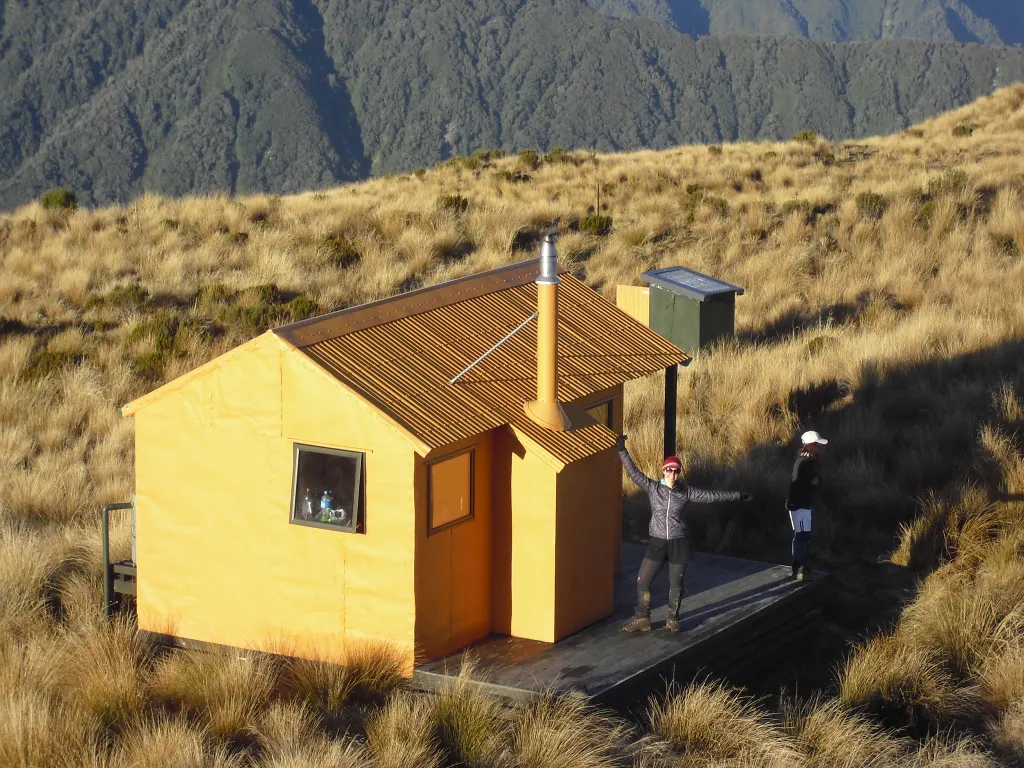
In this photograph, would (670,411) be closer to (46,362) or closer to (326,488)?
(326,488)

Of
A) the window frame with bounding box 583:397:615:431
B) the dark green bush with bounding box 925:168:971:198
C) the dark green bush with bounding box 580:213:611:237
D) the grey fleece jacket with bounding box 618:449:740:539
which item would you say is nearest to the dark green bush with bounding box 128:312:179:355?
the dark green bush with bounding box 580:213:611:237

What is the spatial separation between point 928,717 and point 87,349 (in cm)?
1403

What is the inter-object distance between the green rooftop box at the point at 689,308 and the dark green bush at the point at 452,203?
8.65 m

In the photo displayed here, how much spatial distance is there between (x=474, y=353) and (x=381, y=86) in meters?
145

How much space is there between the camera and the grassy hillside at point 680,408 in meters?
8.70

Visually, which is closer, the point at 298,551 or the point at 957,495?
the point at 298,551

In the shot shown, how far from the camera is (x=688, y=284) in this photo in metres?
18.4

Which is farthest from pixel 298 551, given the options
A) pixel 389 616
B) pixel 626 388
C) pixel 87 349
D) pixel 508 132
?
pixel 508 132

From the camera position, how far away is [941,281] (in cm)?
2180

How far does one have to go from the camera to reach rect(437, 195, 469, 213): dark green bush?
26750mm

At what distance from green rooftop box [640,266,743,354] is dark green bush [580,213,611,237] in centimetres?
691

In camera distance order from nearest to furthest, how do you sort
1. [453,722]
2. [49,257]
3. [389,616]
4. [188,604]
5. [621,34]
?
[453,722], [389,616], [188,604], [49,257], [621,34]

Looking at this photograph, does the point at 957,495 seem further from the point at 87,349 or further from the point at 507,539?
the point at 87,349

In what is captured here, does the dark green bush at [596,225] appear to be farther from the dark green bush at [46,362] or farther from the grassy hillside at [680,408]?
the dark green bush at [46,362]
